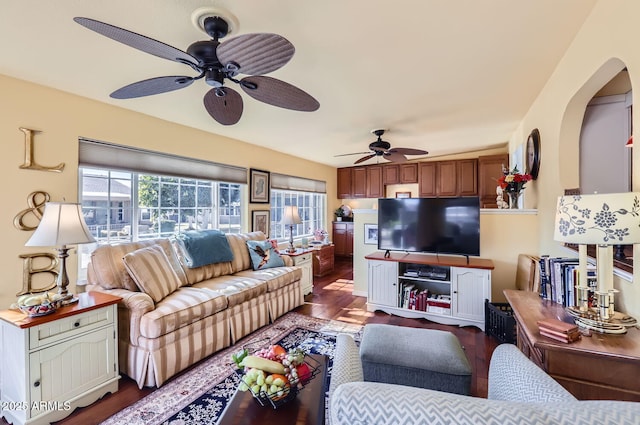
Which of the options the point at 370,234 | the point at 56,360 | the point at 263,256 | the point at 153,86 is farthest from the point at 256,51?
the point at 370,234

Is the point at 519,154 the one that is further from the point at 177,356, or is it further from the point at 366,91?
the point at 177,356

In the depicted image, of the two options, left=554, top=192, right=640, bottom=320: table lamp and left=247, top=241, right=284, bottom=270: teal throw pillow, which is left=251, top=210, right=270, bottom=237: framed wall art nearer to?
left=247, top=241, right=284, bottom=270: teal throw pillow

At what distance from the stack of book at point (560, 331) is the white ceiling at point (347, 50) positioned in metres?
1.69

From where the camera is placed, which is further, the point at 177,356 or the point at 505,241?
the point at 505,241

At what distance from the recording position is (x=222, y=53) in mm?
1305

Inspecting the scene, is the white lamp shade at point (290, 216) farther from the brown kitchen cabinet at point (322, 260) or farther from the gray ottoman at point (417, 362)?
the gray ottoman at point (417, 362)

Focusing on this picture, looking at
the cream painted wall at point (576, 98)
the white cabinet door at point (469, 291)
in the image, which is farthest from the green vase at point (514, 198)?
the white cabinet door at point (469, 291)

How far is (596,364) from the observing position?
1163 mm

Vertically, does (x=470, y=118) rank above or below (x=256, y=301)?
above

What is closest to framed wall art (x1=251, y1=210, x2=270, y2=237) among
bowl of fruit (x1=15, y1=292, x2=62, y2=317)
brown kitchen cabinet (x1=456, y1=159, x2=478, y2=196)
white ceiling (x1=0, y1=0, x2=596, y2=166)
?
white ceiling (x1=0, y1=0, x2=596, y2=166)

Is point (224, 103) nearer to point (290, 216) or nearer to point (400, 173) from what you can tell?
point (290, 216)

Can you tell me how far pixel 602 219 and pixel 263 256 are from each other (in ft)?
10.1

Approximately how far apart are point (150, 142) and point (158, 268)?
140cm

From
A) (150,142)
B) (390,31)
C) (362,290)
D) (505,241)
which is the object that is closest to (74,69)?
(150,142)
